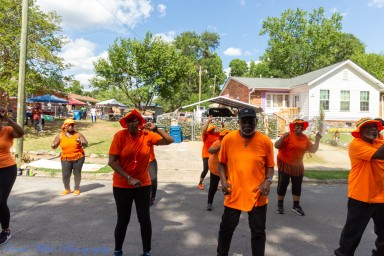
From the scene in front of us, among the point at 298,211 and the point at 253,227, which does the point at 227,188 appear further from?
the point at 298,211

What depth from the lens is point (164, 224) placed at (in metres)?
5.02

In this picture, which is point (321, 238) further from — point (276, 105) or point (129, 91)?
point (129, 91)

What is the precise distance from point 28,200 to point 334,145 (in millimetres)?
14952

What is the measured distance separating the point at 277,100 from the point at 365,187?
2583cm

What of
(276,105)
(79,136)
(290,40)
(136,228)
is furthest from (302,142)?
(290,40)

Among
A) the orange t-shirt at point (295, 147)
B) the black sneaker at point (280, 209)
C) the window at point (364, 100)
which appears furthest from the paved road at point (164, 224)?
the window at point (364, 100)

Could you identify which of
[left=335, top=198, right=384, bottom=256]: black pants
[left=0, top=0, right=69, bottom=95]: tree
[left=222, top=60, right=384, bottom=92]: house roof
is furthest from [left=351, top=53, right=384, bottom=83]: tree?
[left=335, top=198, right=384, bottom=256]: black pants

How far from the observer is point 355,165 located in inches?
136

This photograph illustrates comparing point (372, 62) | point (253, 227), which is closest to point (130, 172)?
point (253, 227)

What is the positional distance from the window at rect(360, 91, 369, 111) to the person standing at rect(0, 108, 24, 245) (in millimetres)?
26093

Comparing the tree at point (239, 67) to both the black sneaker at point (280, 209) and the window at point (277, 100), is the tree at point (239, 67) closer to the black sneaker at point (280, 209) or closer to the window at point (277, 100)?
the window at point (277, 100)

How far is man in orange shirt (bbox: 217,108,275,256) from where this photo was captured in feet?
10.5

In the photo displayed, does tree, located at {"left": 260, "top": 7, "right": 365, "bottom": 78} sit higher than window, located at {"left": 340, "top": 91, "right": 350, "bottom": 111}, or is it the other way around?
tree, located at {"left": 260, "top": 7, "right": 365, "bottom": 78}

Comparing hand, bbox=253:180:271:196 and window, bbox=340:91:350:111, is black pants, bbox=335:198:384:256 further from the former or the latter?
window, bbox=340:91:350:111
